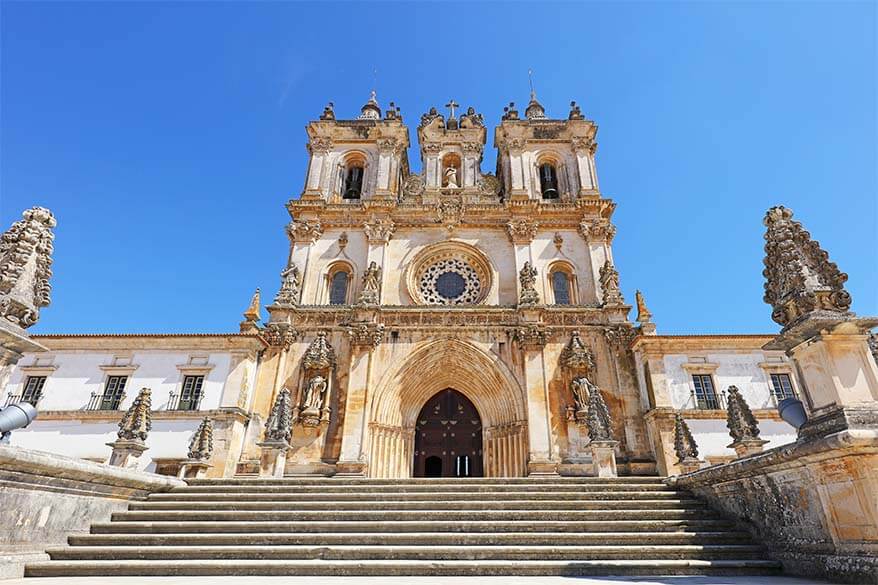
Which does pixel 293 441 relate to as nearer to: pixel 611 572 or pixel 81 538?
pixel 81 538

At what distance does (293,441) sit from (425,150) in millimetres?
17349

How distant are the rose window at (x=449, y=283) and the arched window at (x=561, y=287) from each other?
12.1ft

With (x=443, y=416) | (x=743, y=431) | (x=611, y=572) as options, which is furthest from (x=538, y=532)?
(x=443, y=416)

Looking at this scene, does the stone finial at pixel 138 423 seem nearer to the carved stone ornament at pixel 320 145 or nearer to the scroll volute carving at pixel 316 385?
the scroll volute carving at pixel 316 385

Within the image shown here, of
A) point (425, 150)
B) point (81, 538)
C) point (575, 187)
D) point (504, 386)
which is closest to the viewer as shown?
point (81, 538)

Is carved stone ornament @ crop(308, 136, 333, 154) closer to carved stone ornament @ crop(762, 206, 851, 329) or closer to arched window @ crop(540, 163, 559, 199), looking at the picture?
arched window @ crop(540, 163, 559, 199)

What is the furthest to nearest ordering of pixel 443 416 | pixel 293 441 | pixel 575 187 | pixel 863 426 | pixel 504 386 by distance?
pixel 575 187 < pixel 443 416 < pixel 504 386 < pixel 293 441 < pixel 863 426

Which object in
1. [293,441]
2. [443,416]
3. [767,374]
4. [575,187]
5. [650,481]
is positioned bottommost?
[650,481]

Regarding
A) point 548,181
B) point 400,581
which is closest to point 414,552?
point 400,581

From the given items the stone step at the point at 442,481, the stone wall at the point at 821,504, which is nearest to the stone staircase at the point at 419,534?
the stone step at the point at 442,481

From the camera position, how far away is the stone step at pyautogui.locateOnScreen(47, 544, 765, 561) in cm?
645

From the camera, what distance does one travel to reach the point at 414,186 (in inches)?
976

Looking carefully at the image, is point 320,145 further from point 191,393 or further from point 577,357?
point 577,357

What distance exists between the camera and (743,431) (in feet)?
41.6
